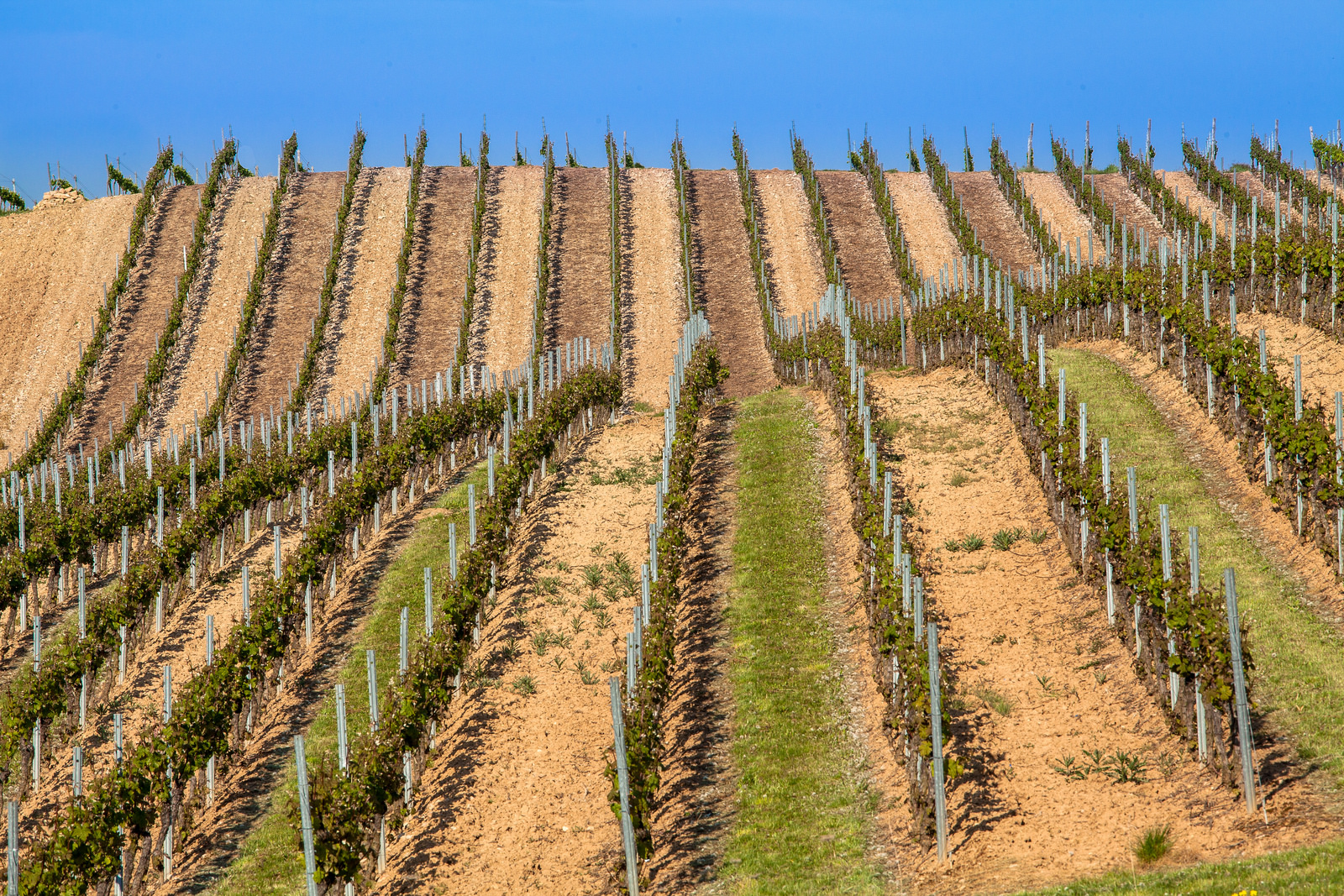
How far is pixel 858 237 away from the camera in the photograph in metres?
47.0

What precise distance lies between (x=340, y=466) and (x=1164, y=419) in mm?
17306

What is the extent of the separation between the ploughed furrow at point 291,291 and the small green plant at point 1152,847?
30.8m

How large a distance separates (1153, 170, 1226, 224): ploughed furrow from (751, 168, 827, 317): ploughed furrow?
16262 millimetres

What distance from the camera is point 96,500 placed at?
2253cm

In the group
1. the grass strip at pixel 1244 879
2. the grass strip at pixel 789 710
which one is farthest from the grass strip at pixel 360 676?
the grass strip at pixel 1244 879

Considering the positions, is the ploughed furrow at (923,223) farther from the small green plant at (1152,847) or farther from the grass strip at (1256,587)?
the small green plant at (1152,847)

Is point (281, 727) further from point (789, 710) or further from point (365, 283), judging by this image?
point (365, 283)

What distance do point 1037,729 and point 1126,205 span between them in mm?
42692

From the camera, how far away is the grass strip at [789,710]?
10.9 m

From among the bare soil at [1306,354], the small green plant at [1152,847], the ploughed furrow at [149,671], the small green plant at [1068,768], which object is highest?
the bare soil at [1306,354]

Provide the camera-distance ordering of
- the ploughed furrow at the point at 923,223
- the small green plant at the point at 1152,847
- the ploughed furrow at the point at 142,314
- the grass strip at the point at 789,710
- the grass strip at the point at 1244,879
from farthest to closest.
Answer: the ploughed furrow at the point at 923,223 → the ploughed furrow at the point at 142,314 → the grass strip at the point at 789,710 → the small green plant at the point at 1152,847 → the grass strip at the point at 1244,879

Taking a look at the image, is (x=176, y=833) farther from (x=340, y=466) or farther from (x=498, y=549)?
(x=340, y=466)

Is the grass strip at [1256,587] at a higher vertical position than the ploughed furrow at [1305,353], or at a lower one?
A: lower

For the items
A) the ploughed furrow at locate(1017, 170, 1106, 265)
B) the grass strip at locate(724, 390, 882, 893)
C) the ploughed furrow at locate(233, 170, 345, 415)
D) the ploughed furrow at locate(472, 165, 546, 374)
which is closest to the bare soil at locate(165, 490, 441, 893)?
the grass strip at locate(724, 390, 882, 893)
